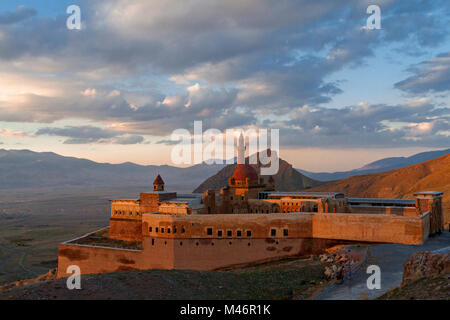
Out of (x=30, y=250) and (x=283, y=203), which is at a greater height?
(x=283, y=203)

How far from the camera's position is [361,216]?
37062mm

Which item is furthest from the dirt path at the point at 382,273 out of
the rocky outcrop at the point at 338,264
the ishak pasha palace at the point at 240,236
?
the ishak pasha palace at the point at 240,236

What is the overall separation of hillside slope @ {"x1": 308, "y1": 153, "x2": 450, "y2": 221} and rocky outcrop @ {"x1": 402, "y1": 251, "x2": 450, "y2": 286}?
9232 centimetres

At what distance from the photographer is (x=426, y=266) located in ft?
59.0

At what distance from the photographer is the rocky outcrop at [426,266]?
56.7ft

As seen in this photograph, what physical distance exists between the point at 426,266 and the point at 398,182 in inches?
4380

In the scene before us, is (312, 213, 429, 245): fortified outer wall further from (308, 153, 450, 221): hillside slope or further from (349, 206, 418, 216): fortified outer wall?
(308, 153, 450, 221): hillside slope

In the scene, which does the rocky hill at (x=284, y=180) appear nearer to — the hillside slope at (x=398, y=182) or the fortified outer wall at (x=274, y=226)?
the hillside slope at (x=398, y=182)

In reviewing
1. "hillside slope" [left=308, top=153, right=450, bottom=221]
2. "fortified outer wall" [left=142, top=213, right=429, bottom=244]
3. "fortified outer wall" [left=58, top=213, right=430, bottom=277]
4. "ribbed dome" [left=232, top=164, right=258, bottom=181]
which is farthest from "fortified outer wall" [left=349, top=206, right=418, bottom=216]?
"hillside slope" [left=308, top=153, right=450, bottom=221]
